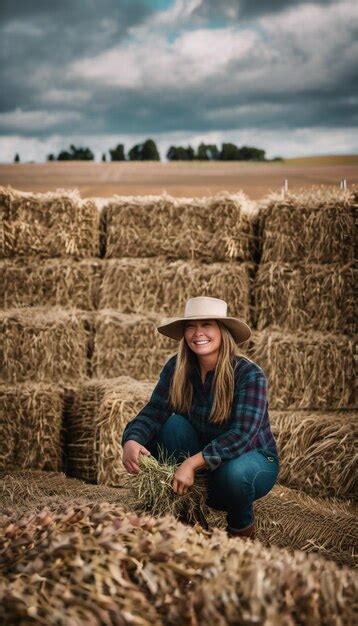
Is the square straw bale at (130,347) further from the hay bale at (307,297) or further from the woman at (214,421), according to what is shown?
the woman at (214,421)

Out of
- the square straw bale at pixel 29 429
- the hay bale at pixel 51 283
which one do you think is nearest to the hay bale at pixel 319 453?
the square straw bale at pixel 29 429

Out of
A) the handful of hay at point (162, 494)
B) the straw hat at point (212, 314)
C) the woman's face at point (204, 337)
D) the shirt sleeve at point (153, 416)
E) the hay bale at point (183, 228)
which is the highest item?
the hay bale at point (183, 228)

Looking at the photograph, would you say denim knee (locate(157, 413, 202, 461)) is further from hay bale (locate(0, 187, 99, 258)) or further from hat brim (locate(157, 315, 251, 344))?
hay bale (locate(0, 187, 99, 258))

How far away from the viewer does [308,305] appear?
222 inches

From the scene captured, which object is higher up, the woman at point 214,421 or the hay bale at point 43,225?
the hay bale at point 43,225

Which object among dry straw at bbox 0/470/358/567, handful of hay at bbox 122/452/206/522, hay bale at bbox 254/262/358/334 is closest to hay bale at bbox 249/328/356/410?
hay bale at bbox 254/262/358/334

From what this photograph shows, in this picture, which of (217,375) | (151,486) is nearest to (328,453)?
(217,375)

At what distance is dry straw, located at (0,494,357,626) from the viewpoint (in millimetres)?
1629

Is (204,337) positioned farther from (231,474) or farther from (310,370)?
(310,370)

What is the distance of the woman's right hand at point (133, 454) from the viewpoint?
11.7 ft

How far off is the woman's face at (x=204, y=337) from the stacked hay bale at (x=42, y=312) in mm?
1996

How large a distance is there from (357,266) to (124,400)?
197cm

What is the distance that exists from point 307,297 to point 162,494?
Result: 8.62ft

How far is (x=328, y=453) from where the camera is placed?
491cm
